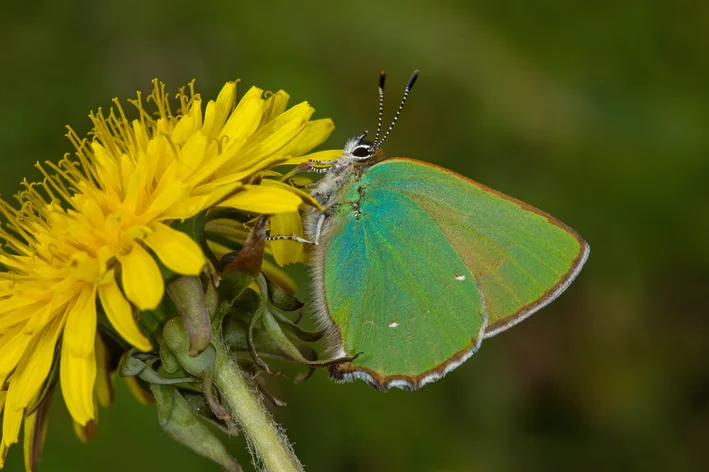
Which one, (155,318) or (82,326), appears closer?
(82,326)

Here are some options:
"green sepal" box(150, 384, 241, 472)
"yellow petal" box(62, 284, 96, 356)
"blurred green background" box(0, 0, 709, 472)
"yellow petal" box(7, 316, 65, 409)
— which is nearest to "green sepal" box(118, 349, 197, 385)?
"green sepal" box(150, 384, 241, 472)

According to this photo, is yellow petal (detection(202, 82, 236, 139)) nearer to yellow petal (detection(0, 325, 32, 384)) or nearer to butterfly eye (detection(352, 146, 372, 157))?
butterfly eye (detection(352, 146, 372, 157))

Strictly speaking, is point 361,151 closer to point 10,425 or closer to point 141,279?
point 141,279

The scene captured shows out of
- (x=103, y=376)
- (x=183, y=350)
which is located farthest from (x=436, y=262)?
(x=103, y=376)

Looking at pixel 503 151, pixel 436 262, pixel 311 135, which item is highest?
pixel 311 135

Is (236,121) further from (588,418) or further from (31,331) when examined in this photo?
(588,418)

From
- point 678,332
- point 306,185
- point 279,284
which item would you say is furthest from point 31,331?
point 678,332
